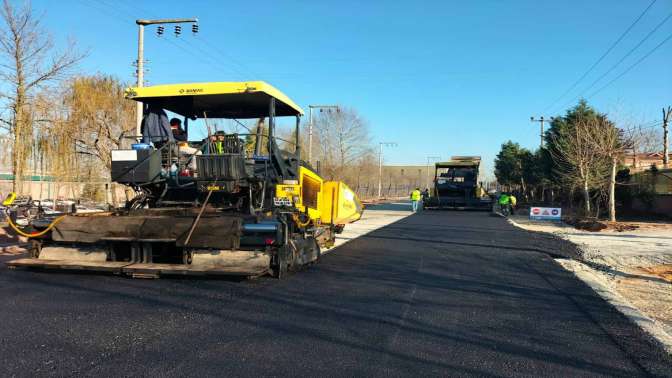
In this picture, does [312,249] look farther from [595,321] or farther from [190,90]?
[595,321]

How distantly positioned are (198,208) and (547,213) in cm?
1753

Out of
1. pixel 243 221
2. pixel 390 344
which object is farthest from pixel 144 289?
pixel 390 344

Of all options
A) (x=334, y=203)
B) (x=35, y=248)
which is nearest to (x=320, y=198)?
(x=334, y=203)

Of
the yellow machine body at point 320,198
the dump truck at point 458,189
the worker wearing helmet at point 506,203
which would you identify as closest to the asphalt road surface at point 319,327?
the yellow machine body at point 320,198

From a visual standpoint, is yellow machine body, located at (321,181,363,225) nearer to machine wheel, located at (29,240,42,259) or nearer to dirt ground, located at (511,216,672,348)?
dirt ground, located at (511,216,672,348)

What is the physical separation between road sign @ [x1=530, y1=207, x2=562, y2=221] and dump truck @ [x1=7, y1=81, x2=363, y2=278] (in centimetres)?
1545

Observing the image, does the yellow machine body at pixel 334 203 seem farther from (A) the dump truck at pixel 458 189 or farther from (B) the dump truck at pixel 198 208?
(A) the dump truck at pixel 458 189

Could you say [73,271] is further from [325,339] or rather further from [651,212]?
[651,212]

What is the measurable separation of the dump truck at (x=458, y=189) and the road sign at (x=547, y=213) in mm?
8660

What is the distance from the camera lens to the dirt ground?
634cm

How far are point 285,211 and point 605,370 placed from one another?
4866 mm

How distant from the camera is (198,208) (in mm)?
7082

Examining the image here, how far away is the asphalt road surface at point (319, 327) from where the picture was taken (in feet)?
12.2

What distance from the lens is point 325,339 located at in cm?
432
